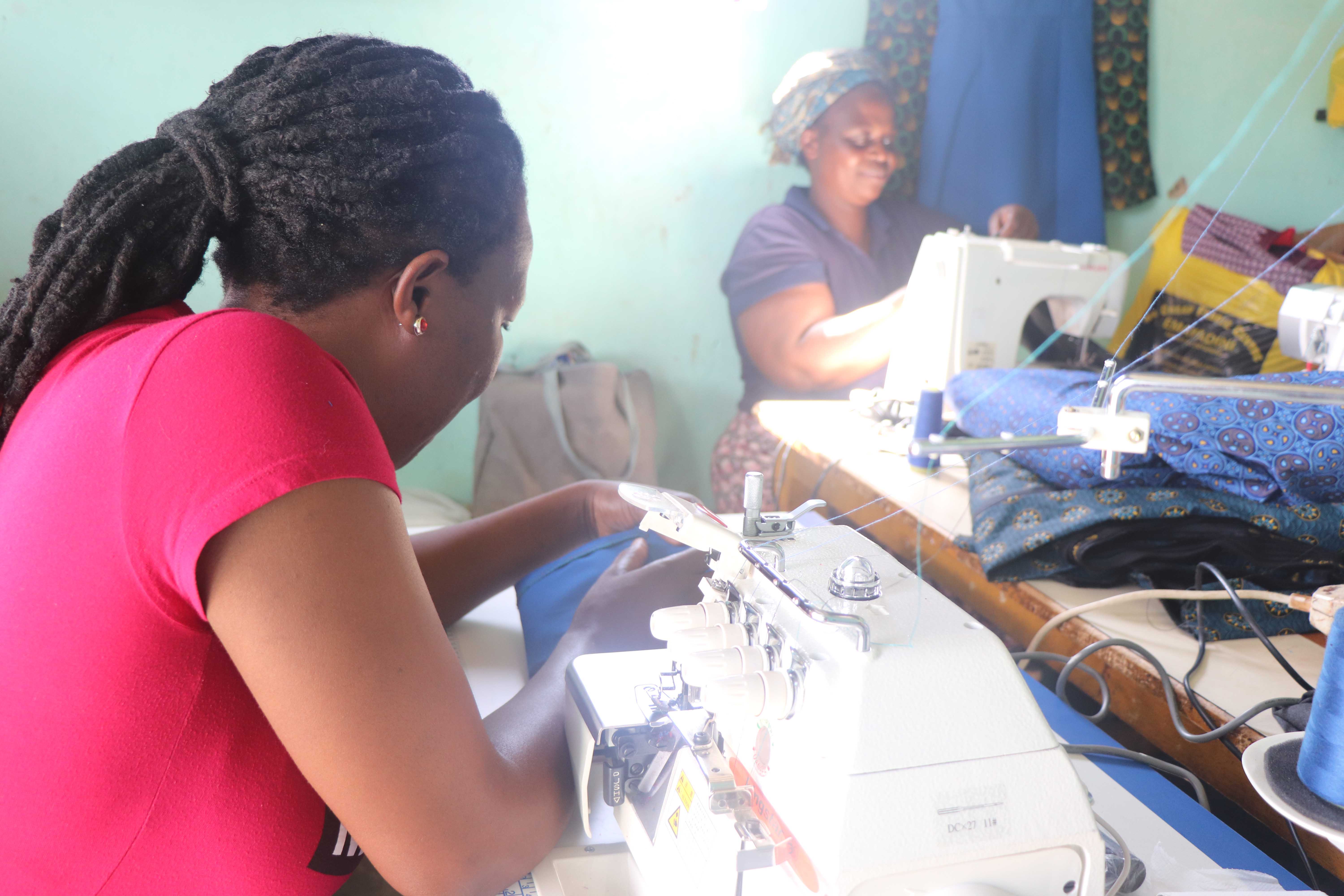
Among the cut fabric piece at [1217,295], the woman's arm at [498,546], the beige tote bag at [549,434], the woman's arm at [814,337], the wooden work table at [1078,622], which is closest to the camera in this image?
the wooden work table at [1078,622]

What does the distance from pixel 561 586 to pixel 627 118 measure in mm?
1854

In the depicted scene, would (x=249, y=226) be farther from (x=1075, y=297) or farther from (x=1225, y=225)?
(x=1225, y=225)

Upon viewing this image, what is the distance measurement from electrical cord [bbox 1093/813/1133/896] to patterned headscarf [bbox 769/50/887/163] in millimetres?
2383

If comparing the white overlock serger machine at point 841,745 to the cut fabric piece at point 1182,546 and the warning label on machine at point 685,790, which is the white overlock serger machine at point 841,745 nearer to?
the warning label on machine at point 685,790

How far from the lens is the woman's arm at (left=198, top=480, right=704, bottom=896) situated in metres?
0.58

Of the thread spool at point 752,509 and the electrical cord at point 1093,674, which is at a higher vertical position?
the thread spool at point 752,509

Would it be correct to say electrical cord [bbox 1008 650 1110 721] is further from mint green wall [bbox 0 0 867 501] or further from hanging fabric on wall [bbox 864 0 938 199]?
hanging fabric on wall [bbox 864 0 938 199]

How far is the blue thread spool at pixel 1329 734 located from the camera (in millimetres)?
622

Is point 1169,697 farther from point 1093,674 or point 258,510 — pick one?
point 258,510

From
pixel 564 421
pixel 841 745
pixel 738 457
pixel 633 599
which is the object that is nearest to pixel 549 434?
pixel 564 421

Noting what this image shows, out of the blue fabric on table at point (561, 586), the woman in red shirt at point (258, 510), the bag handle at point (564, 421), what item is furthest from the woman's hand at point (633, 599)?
the bag handle at point (564, 421)

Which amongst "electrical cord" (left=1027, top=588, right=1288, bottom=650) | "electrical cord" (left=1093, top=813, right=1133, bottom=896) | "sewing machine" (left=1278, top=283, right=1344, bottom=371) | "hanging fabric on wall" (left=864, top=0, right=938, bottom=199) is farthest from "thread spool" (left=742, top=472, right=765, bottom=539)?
"hanging fabric on wall" (left=864, top=0, right=938, bottom=199)

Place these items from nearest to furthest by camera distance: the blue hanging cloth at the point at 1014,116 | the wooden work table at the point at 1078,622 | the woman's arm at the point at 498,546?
Answer: the wooden work table at the point at 1078,622
the woman's arm at the point at 498,546
the blue hanging cloth at the point at 1014,116

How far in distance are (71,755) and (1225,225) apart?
312 cm
